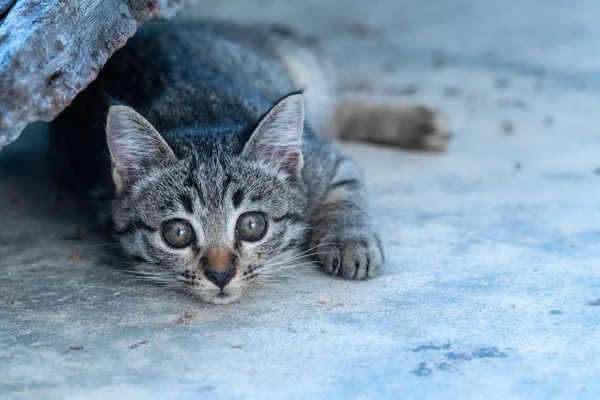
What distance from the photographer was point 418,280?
3963 millimetres

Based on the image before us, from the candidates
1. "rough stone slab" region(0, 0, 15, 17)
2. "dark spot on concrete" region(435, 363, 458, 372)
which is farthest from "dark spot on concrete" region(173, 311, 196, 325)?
"rough stone slab" region(0, 0, 15, 17)

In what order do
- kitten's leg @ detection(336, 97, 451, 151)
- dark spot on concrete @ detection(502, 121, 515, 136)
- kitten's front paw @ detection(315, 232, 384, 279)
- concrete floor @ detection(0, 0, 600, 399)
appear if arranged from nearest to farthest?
concrete floor @ detection(0, 0, 600, 399)
kitten's front paw @ detection(315, 232, 384, 279)
kitten's leg @ detection(336, 97, 451, 151)
dark spot on concrete @ detection(502, 121, 515, 136)

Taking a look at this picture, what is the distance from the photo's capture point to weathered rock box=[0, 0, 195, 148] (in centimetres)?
321

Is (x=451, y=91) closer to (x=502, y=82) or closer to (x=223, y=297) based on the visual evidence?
(x=502, y=82)

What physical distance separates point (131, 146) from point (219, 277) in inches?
30.8

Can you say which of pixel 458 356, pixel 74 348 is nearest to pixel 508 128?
pixel 458 356

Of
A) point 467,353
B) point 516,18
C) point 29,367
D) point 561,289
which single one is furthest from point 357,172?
point 516,18

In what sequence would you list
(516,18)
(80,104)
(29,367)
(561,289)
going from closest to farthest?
1. (29,367)
2. (561,289)
3. (80,104)
4. (516,18)

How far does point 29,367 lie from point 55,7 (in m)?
1.48

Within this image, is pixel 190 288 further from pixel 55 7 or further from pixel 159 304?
pixel 55 7

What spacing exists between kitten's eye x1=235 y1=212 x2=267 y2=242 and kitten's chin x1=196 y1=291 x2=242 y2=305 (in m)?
0.25

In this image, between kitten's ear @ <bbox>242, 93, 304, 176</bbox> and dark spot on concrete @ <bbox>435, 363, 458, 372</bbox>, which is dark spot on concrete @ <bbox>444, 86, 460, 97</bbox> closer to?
kitten's ear @ <bbox>242, 93, 304, 176</bbox>

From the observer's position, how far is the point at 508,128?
259 inches

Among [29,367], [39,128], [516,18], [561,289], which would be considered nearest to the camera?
[29,367]
